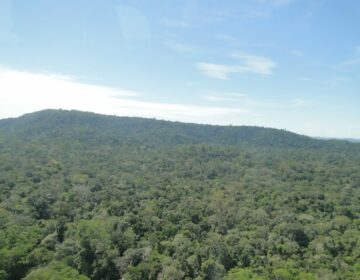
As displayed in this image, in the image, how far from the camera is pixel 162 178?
81.8 metres

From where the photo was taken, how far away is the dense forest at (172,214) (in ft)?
123

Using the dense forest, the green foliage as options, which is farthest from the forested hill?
the green foliage

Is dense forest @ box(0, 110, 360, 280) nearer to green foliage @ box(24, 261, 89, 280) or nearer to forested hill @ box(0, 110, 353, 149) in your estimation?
green foliage @ box(24, 261, 89, 280)

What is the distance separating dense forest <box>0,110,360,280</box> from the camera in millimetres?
37500

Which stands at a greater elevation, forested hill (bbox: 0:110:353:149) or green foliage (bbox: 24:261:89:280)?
forested hill (bbox: 0:110:353:149)

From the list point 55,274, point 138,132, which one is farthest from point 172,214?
point 138,132

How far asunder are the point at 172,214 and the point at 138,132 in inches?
4431

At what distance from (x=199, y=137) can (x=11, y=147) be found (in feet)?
298

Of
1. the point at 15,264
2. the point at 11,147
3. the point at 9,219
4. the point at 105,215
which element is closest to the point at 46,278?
the point at 15,264

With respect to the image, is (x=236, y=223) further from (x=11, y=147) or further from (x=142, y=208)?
(x=11, y=147)

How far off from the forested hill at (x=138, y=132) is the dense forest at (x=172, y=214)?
18462mm

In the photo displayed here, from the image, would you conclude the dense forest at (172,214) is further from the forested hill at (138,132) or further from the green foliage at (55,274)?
the forested hill at (138,132)

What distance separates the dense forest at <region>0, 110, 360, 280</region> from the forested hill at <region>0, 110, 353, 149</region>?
60.6ft

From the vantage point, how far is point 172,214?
52688mm
